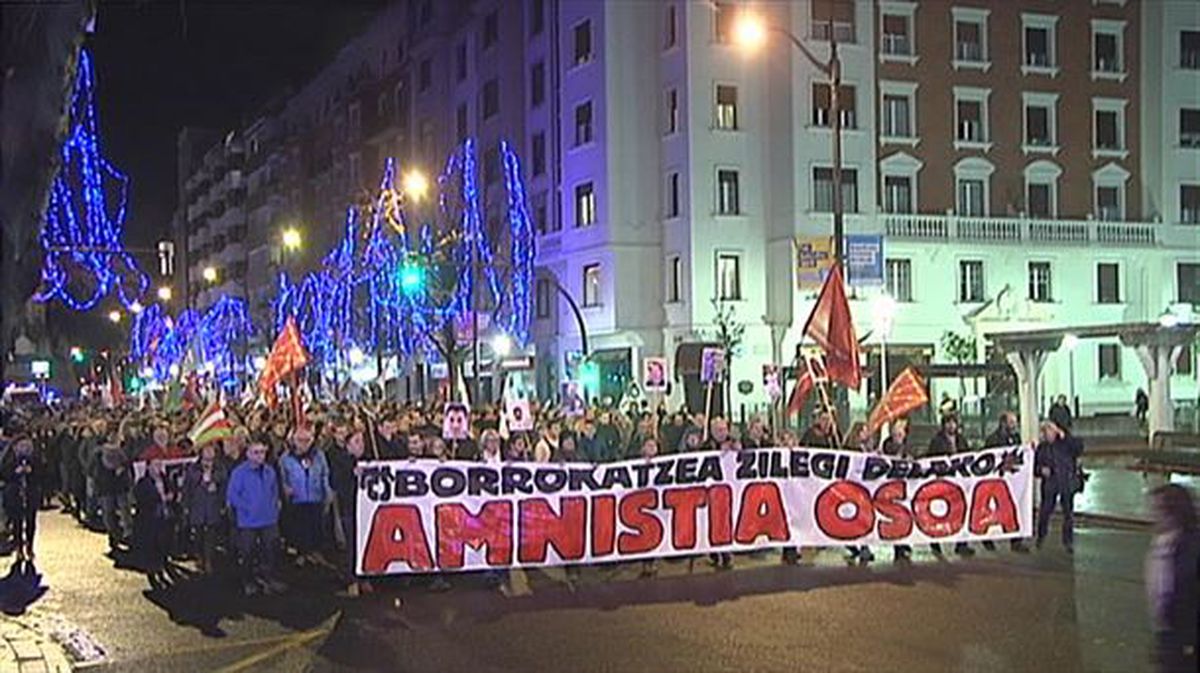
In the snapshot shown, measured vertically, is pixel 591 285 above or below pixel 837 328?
above

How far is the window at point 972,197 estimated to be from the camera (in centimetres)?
5100

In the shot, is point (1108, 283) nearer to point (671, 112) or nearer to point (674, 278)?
point (674, 278)

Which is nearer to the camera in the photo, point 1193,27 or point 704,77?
point 704,77

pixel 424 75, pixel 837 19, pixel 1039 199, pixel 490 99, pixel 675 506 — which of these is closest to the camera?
pixel 675 506

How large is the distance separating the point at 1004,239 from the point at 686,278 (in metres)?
12.3

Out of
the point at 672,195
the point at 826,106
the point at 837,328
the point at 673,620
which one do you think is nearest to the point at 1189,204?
the point at 826,106

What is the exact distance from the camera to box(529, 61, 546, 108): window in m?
54.1

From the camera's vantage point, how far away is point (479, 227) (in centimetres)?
5438

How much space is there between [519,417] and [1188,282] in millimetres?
41177

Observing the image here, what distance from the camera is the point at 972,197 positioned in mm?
51188

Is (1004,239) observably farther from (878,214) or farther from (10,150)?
(10,150)

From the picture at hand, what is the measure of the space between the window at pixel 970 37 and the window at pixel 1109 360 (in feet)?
37.5

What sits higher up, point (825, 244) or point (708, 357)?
point (825, 244)

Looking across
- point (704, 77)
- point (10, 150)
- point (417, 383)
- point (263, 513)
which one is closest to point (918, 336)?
point (704, 77)
